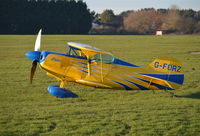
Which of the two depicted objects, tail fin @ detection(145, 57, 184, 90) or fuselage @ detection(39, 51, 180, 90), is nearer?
fuselage @ detection(39, 51, 180, 90)

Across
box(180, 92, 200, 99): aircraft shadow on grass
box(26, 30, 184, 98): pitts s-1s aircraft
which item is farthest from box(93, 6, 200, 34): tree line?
box(26, 30, 184, 98): pitts s-1s aircraft

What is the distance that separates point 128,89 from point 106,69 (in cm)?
109

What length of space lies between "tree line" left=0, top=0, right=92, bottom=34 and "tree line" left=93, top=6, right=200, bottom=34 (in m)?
7.03

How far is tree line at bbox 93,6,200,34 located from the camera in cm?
3294

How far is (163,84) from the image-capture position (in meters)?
10.2

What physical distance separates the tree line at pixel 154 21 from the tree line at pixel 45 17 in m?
7.03

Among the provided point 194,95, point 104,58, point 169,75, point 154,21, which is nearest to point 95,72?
point 104,58

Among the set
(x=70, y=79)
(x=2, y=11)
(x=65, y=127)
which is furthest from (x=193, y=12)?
(x=2, y=11)

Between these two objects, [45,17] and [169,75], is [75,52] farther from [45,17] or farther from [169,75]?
[45,17]

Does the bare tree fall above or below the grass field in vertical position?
above

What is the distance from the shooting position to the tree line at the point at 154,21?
3294cm

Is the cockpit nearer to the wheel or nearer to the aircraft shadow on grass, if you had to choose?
the wheel

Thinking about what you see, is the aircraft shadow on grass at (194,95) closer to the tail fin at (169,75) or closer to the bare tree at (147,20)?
the tail fin at (169,75)

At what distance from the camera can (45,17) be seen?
72.9 metres
